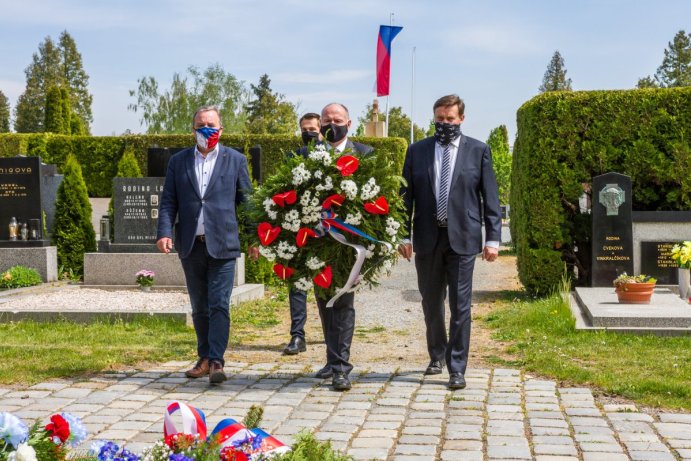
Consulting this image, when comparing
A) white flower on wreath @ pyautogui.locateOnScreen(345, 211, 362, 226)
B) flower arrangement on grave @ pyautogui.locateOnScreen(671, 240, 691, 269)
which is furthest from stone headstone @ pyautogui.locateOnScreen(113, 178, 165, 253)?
white flower on wreath @ pyautogui.locateOnScreen(345, 211, 362, 226)

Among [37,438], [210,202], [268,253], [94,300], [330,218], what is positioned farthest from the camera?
[94,300]

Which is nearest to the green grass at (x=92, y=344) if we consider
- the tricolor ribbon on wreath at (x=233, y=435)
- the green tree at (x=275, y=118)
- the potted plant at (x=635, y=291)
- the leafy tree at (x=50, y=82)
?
the tricolor ribbon on wreath at (x=233, y=435)

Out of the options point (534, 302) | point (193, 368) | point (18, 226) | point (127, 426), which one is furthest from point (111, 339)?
point (18, 226)

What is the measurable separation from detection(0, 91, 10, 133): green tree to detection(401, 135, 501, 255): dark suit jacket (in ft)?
248

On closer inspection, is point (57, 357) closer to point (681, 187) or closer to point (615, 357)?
point (615, 357)

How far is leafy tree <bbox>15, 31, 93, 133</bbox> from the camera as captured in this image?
72.3 meters

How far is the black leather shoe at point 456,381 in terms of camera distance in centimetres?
605

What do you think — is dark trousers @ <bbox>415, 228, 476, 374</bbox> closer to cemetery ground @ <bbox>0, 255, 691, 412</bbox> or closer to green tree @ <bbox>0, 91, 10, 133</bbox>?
cemetery ground @ <bbox>0, 255, 691, 412</bbox>

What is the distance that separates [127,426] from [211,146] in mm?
2338

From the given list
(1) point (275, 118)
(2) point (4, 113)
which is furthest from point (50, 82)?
(1) point (275, 118)

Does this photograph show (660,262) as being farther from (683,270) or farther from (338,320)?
(338,320)

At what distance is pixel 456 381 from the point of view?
239 inches

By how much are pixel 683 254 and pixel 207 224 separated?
6.67 metres

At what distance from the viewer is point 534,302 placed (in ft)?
37.5
